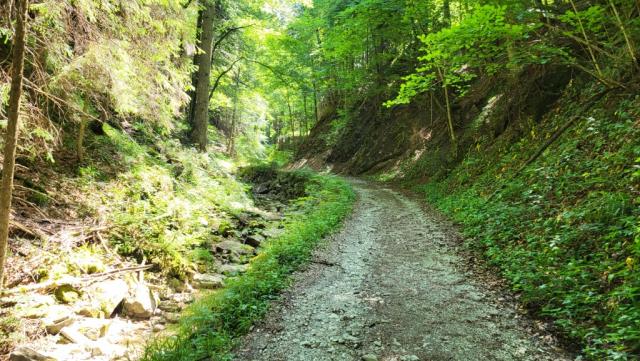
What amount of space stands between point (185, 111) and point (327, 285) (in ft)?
41.5

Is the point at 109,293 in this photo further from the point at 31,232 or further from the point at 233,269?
the point at 233,269

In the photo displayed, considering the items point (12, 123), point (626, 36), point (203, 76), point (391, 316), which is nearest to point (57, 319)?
point (12, 123)

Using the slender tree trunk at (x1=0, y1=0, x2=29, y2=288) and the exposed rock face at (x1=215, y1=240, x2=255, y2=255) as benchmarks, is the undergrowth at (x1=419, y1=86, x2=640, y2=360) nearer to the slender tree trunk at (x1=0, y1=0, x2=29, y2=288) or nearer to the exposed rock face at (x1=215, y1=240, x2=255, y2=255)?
the exposed rock face at (x1=215, y1=240, x2=255, y2=255)

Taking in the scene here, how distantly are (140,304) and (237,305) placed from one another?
5.31 ft

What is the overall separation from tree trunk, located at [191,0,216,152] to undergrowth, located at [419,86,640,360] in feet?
30.7

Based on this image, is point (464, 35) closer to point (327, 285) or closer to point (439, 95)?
point (327, 285)

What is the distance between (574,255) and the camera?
16.8 feet

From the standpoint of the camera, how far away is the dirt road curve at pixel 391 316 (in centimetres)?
402

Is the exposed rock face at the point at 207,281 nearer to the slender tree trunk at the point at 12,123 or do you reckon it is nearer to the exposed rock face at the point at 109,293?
the exposed rock face at the point at 109,293

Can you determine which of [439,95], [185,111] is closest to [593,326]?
[185,111]

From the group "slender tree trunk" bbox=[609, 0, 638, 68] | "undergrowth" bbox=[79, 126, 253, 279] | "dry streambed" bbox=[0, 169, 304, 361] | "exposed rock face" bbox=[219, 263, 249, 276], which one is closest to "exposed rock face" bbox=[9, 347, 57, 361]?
"dry streambed" bbox=[0, 169, 304, 361]

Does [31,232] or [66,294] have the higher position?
[31,232]

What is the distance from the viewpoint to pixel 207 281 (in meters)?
6.65

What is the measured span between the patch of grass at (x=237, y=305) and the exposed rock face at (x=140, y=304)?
0.68 metres
